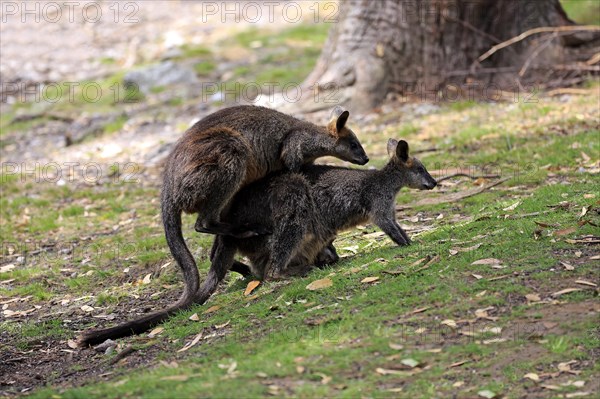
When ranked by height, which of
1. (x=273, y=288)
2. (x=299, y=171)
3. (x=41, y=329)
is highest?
(x=299, y=171)

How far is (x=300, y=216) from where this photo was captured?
7836mm

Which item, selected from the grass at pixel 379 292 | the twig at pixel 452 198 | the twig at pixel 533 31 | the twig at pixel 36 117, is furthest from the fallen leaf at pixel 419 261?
the twig at pixel 36 117

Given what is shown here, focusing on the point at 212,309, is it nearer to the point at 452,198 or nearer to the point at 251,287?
the point at 251,287

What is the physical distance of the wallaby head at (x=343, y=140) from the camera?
8.98 m

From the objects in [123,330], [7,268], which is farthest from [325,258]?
[7,268]

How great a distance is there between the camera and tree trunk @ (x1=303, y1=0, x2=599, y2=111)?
45.3 ft

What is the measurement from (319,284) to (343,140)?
2237mm

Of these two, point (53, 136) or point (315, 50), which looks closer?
point (53, 136)

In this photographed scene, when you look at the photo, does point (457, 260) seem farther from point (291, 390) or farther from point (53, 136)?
point (53, 136)

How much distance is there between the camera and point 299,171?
840 centimetres

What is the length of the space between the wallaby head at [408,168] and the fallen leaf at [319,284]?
1607 mm

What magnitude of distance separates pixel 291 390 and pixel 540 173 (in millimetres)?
5893

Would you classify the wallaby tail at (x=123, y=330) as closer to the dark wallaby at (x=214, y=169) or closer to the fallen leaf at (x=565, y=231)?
the dark wallaby at (x=214, y=169)

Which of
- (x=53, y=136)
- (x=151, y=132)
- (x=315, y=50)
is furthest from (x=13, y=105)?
(x=315, y=50)
